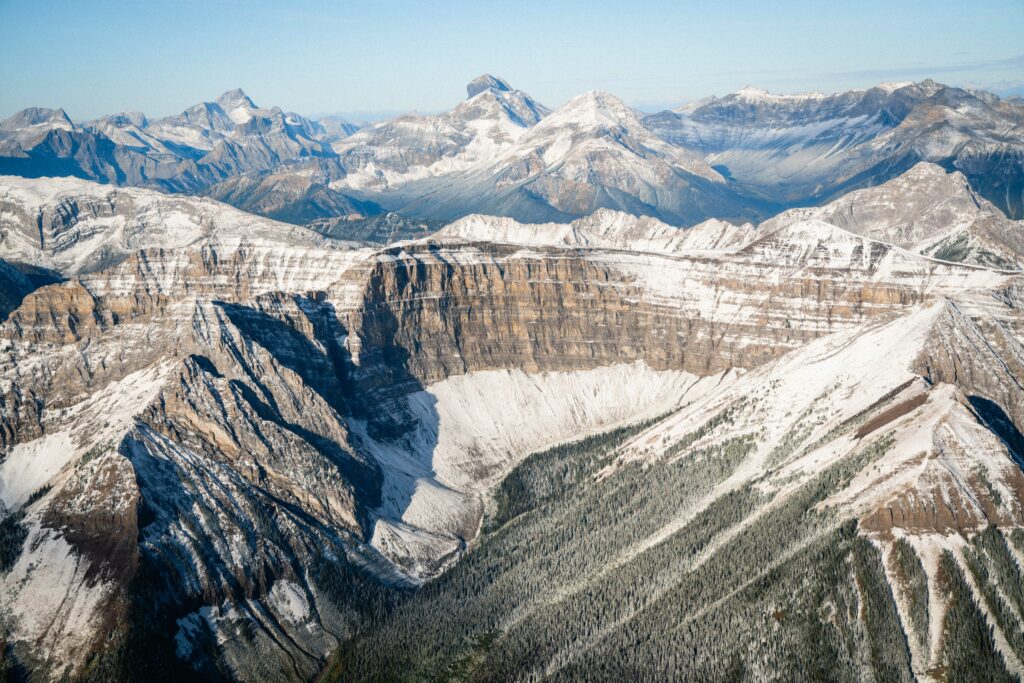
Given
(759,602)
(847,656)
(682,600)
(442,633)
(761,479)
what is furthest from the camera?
(761,479)

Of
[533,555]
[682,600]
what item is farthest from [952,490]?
[533,555]

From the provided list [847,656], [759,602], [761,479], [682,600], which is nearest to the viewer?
[847,656]

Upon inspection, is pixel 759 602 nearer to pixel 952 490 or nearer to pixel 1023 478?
pixel 952 490

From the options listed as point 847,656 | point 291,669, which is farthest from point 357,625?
point 847,656

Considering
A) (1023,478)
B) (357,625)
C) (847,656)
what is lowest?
(357,625)

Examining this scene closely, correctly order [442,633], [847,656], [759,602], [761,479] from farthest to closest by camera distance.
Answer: [761,479] < [442,633] < [759,602] < [847,656]

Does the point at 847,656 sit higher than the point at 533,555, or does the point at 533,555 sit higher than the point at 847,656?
the point at 847,656

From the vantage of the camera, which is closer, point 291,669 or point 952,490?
point 952,490

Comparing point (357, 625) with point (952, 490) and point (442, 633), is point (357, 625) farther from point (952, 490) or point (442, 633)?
point (952, 490)

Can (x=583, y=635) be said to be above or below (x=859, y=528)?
below
